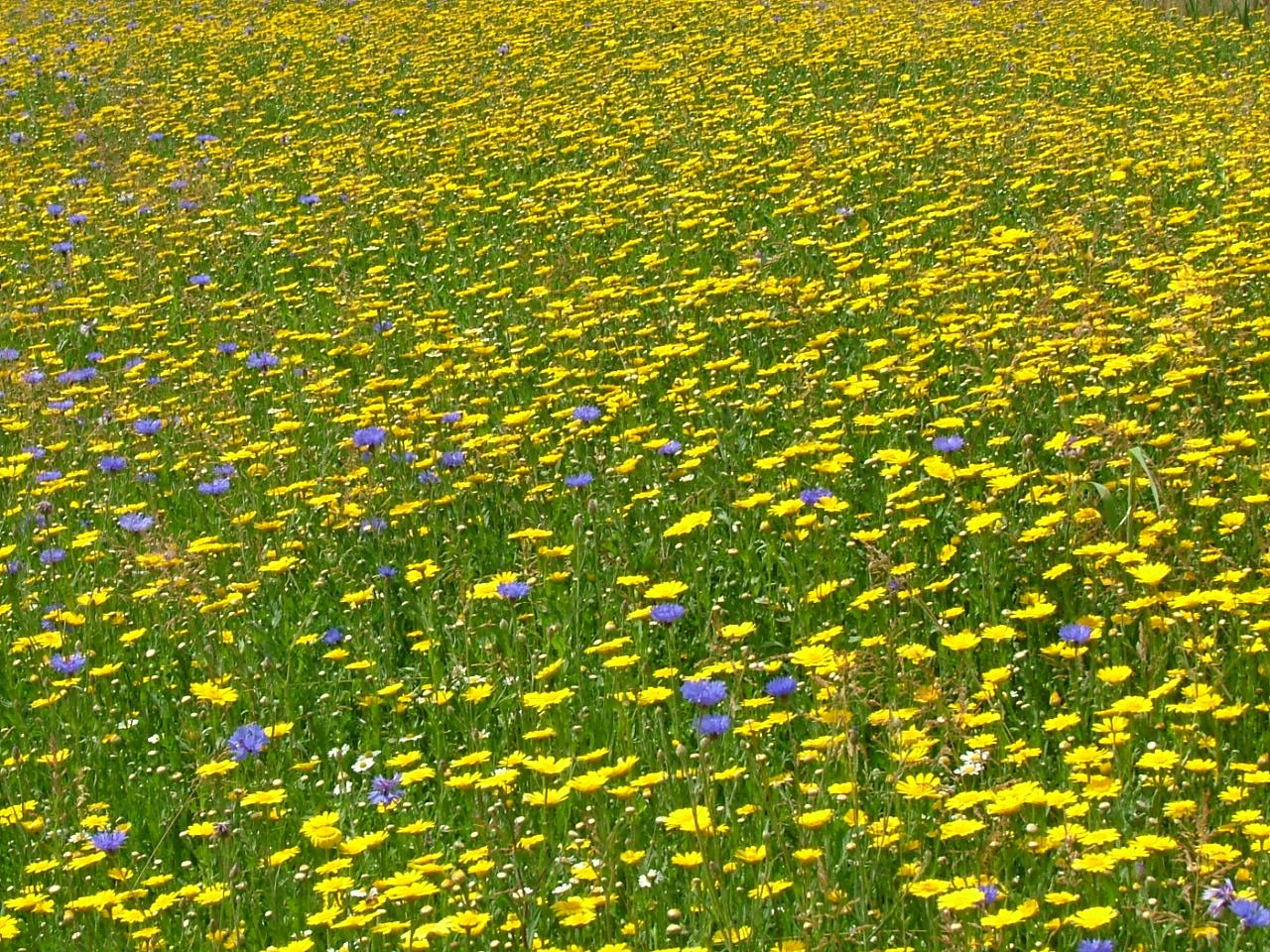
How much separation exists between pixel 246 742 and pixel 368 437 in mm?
1540

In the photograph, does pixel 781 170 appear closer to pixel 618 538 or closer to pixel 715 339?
pixel 715 339

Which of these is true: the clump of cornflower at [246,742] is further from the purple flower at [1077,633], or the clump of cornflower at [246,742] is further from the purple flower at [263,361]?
the purple flower at [263,361]

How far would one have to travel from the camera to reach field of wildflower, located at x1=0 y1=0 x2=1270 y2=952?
7.70 feet

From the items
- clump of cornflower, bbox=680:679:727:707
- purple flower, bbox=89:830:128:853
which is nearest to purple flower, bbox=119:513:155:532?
purple flower, bbox=89:830:128:853

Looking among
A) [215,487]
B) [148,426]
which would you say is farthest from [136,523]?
[148,426]

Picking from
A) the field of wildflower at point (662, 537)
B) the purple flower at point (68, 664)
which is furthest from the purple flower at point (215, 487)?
the purple flower at point (68, 664)

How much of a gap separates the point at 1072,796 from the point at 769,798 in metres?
0.56

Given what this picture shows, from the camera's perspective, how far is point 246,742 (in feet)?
9.46

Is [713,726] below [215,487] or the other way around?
the other way around

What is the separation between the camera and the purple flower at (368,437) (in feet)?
14.1

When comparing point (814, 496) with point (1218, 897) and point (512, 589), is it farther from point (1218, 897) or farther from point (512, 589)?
point (1218, 897)

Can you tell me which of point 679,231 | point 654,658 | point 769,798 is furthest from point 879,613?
point 679,231

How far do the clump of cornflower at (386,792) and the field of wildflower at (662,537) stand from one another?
0.01 meters

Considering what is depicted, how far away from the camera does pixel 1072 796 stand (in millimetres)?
2184
